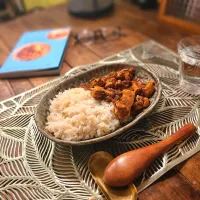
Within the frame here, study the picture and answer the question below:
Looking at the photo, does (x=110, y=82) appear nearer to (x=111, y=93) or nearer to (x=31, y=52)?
(x=111, y=93)

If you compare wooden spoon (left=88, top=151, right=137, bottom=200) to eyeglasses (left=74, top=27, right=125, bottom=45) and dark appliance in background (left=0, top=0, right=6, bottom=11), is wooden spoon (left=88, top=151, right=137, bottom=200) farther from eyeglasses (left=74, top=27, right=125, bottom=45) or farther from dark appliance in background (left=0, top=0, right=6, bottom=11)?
dark appliance in background (left=0, top=0, right=6, bottom=11)

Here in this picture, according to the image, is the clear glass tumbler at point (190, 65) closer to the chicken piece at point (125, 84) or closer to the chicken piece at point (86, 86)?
the chicken piece at point (125, 84)

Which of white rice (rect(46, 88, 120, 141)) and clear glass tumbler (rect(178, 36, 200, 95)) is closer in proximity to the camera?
white rice (rect(46, 88, 120, 141))

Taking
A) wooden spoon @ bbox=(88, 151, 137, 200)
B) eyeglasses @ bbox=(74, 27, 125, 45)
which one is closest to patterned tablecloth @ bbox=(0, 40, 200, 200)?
wooden spoon @ bbox=(88, 151, 137, 200)

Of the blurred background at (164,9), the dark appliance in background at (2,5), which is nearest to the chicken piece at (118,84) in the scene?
the blurred background at (164,9)

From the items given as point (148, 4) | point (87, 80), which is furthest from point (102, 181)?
point (148, 4)

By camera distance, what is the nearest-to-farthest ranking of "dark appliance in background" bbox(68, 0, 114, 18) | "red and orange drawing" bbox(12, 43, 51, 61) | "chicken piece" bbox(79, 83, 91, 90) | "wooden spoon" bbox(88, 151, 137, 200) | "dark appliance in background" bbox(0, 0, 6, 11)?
"wooden spoon" bbox(88, 151, 137, 200), "chicken piece" bbox(79, 83, 91, 90), "red and orange drawing" bbox(12, 43, 51, 61), "dark appliance in background" bbox(68, 0, 114, 18), "dark appliance in background" bbox(0, 0, 6, 11)
